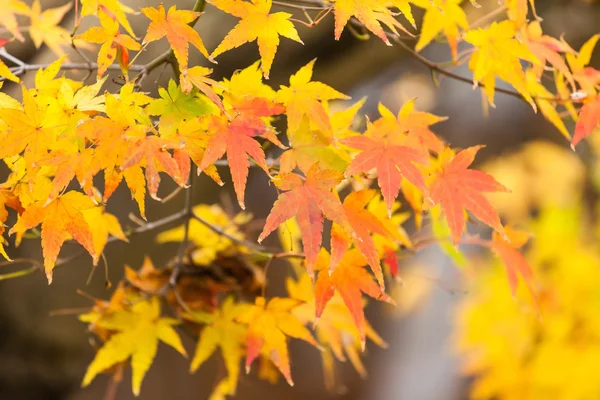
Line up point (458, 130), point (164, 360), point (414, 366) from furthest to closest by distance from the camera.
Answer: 1. point (458, 130)
2. point (414, 366)
3. point (164, 360)

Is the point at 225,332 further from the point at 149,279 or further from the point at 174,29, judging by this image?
the point at 174,29

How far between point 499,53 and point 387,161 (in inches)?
9.3

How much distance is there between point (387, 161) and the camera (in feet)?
2.26

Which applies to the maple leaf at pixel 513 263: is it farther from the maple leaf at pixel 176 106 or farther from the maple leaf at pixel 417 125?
the maple leaf at pixel 176 106

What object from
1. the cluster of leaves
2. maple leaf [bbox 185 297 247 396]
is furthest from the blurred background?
maple leaf [bbox 185 297 247 396]

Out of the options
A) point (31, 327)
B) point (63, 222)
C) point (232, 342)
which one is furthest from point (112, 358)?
point (31, 327)

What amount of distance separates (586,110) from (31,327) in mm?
1282

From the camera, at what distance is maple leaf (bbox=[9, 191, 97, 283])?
0.67 meters

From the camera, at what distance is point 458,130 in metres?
3.79

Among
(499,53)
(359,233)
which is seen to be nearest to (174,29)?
(359,233)

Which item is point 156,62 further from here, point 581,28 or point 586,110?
→ point 581,28

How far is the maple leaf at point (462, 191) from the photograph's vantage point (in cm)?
72

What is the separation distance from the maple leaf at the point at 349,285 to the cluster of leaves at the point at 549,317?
123cm

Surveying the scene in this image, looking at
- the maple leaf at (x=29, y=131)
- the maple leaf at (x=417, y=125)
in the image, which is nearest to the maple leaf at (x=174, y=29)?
the maple leaf at (x=29, y=131)
